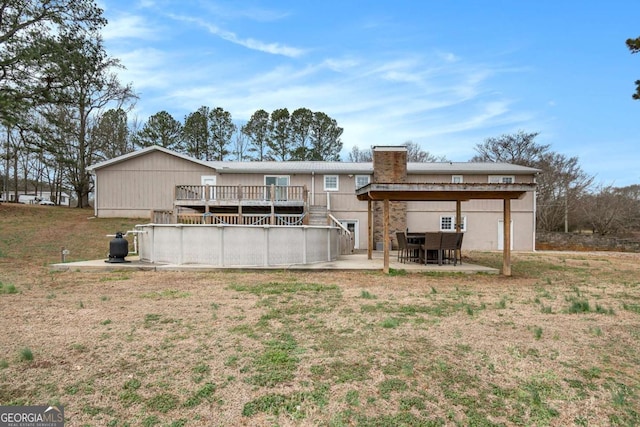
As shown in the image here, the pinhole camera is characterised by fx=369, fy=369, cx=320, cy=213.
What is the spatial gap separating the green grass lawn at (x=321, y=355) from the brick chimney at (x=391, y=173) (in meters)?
11.7

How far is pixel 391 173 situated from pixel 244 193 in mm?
7558

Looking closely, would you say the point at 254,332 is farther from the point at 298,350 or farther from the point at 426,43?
the point at 426,43

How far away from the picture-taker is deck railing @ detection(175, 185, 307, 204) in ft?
50.8

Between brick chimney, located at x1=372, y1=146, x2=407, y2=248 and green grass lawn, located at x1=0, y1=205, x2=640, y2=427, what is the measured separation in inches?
462

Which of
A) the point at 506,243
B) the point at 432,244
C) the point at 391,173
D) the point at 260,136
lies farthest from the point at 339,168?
the point at 260,136

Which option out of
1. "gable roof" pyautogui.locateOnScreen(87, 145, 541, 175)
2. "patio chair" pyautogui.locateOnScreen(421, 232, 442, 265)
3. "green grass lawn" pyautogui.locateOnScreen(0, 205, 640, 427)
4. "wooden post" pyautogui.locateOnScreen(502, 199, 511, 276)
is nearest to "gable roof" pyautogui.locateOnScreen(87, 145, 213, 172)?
"gable roof" pyautogui.locateOnScreen(87, 145, 541, 175)

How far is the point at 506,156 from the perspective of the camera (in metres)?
32.6

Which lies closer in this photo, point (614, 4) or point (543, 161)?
point (614, 4)

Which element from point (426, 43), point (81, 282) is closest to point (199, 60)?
point (426, 43)

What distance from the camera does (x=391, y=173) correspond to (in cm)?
1903

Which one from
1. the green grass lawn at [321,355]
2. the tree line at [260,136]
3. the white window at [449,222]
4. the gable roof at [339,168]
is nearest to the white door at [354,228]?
the gable roof at [339,168]

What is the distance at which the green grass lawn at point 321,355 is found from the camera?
2824 mm

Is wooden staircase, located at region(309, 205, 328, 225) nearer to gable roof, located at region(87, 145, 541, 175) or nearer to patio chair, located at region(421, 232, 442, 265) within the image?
gable roof, located at region(87, 145, 541, 175)

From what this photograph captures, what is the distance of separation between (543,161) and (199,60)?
27.7 meters
